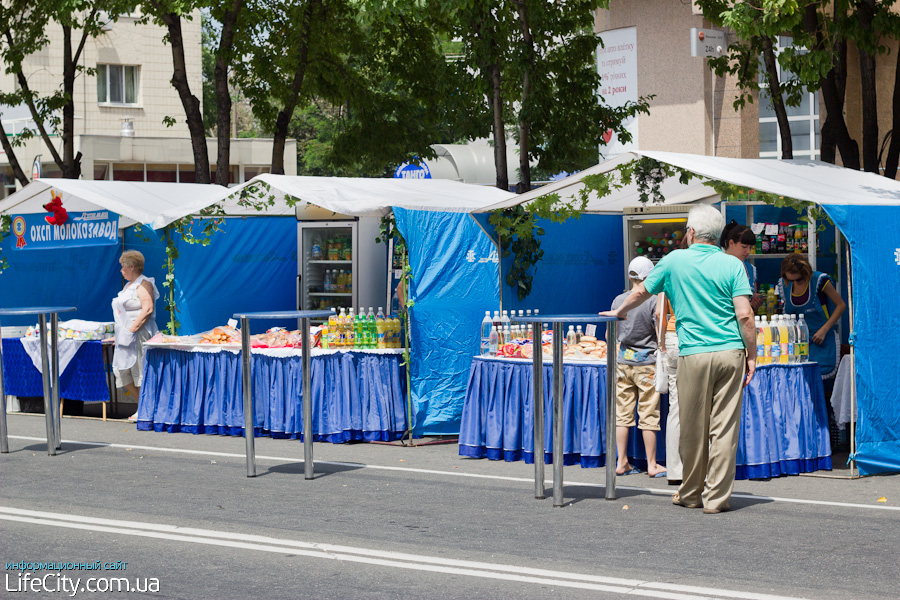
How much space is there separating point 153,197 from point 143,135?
96.2 feet

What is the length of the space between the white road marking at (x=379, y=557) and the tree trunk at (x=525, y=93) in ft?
32.8

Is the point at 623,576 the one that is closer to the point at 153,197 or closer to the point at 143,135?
the point at 153,197

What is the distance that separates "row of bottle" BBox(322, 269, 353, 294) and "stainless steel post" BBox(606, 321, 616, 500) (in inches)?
267

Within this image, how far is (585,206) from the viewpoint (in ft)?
36.9

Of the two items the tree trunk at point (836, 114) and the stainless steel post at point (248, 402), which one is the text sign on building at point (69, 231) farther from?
the tree trunk at point (836, 114)

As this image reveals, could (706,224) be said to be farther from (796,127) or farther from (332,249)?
(796,127)

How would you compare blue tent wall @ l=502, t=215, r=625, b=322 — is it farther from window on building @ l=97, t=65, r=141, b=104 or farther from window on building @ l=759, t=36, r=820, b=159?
window on building @ l=97, t=65, r=141, b=104

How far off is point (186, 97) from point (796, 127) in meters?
12.4

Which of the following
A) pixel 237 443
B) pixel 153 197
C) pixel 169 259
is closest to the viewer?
pixel 237 443

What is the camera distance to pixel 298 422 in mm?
11359

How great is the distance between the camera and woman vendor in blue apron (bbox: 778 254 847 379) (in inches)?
404

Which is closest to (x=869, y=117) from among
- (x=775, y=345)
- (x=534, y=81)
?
(x=534, y=81)

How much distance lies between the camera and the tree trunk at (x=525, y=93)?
15914 mm

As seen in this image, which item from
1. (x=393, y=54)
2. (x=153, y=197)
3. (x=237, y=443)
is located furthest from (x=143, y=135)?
(x=237, y=443)
